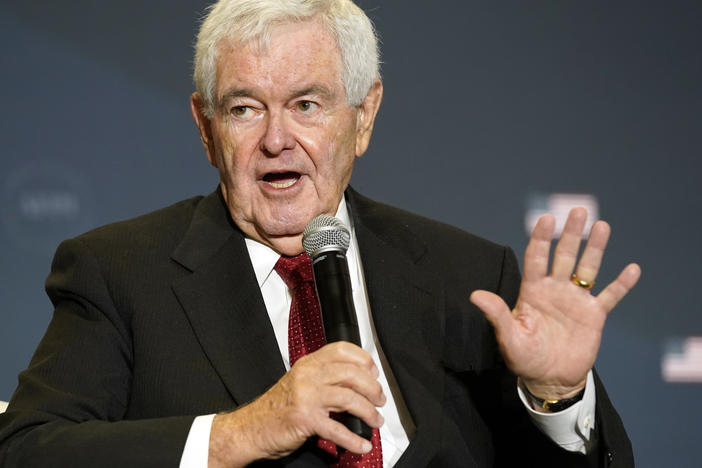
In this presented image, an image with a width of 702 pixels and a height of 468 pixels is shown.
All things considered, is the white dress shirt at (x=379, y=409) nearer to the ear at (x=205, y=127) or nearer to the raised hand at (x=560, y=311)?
the raised hand at (x=560, y=311)

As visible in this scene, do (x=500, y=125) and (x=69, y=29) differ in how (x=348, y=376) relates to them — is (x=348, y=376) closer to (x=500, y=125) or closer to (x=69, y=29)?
(x=500, y=125)

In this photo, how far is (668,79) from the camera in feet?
9.93

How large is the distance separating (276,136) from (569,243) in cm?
69

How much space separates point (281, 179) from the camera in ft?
6.37

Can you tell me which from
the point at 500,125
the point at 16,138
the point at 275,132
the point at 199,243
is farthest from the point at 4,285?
the point at 500,125

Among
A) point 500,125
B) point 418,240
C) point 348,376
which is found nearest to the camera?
point 348,376

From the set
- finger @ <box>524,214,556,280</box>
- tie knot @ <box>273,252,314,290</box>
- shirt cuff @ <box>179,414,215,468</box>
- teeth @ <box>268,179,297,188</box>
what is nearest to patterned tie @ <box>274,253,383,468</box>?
tie knot @ <box>273,252,314,290</box>

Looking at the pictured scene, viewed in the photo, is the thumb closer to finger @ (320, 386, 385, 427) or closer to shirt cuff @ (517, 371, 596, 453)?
shirt cuff @ (517, 371, 596, 453)

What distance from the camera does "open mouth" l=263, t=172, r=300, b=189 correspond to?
1926mm

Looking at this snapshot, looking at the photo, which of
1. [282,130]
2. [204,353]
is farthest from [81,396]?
[282,130]

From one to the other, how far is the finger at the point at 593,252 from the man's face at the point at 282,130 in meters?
0.64

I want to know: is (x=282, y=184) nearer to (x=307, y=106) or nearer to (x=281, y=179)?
(x=281, y=179)

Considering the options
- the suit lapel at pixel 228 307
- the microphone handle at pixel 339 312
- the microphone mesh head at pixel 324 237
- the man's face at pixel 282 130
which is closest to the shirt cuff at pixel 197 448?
the suit lapel at pixel 228 307

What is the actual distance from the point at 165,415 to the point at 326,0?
1006mm
